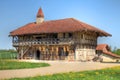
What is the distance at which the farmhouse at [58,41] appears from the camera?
40000 mm

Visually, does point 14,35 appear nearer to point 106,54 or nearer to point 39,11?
point 39,11

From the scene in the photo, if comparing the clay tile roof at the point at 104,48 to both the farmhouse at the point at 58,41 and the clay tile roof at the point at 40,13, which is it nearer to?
the farmhouse at the point at 58,41

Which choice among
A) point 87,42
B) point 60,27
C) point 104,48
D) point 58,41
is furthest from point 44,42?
point 104,48

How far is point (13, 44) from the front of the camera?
1847 inches

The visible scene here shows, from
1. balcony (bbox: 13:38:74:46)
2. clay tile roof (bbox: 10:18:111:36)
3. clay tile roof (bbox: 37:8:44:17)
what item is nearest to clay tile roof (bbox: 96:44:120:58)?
clay tile roof (bbox: 10:18:111:36)

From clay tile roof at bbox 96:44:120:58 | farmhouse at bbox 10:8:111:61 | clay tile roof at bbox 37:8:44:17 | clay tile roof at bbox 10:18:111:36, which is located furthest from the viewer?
clay tile roof at bbox 37:8:44:17

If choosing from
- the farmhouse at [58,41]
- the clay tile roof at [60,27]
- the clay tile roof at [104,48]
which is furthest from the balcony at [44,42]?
the clay tile roof at [104,48]

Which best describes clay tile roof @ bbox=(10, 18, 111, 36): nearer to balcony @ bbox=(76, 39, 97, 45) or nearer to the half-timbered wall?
the half-timbered wall

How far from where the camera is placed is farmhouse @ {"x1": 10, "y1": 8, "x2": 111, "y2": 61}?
131ft

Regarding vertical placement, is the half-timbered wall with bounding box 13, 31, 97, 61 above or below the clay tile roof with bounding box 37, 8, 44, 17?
below

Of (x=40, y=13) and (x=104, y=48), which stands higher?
(x=40, y=13)

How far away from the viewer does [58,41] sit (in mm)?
40938

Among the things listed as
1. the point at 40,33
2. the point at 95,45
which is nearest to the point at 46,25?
the point at 40,33

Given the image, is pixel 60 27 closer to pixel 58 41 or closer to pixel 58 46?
pixel 58 41
